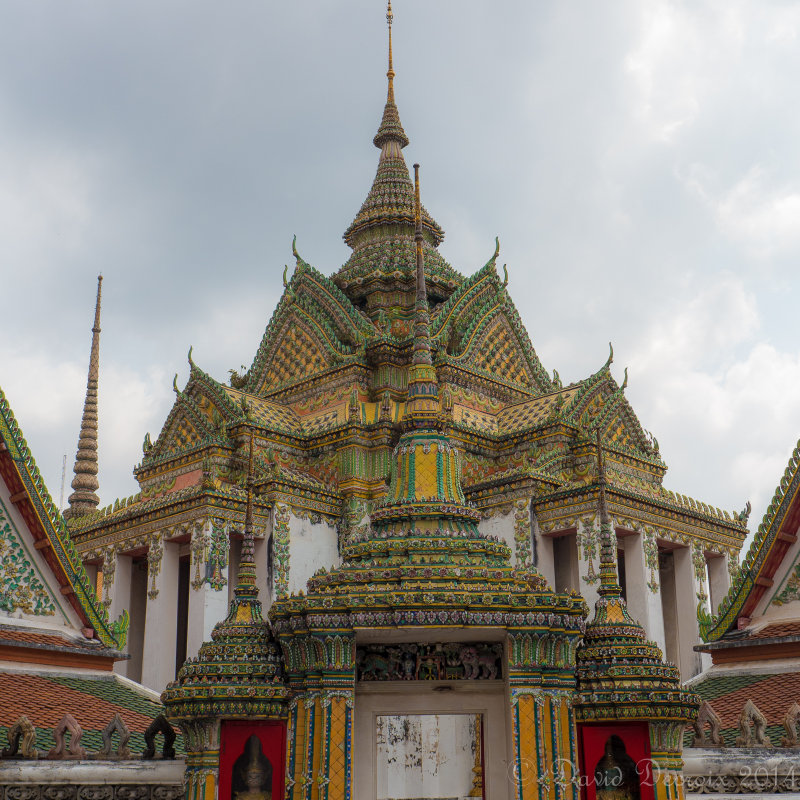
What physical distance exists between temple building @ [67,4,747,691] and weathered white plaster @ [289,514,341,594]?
0.03 meters

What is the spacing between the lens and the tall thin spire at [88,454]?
90.8 ft

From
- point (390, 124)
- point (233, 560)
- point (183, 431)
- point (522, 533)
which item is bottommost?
point (233, 560)

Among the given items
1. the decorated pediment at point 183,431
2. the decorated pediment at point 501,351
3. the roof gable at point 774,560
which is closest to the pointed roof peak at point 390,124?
the decorated pediment at point 501,351

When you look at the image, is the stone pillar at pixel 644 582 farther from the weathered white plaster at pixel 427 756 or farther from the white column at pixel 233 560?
the white column at pixel 233 560

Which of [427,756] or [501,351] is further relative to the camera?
[501,351]

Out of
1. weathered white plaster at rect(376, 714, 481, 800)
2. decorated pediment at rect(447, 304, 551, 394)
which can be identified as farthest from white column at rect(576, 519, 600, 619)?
decorated pediment at rect(447, 304, 551, 394)

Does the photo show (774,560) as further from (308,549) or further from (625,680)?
(308,549)

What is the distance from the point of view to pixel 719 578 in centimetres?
2234

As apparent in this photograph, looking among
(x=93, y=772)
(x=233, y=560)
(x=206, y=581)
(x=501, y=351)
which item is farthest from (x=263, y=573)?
(x=93, y=772)

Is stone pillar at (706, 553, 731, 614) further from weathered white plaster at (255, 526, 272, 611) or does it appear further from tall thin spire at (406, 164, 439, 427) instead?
tall thin spire at (406, 164, 439, 427)

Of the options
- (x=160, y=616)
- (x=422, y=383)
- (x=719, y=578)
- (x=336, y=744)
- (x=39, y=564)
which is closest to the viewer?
(x=336, y=744)

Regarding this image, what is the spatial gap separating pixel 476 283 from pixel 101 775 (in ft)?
58.3

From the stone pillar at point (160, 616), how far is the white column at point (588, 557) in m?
7.53

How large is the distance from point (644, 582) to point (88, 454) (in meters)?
15.5
